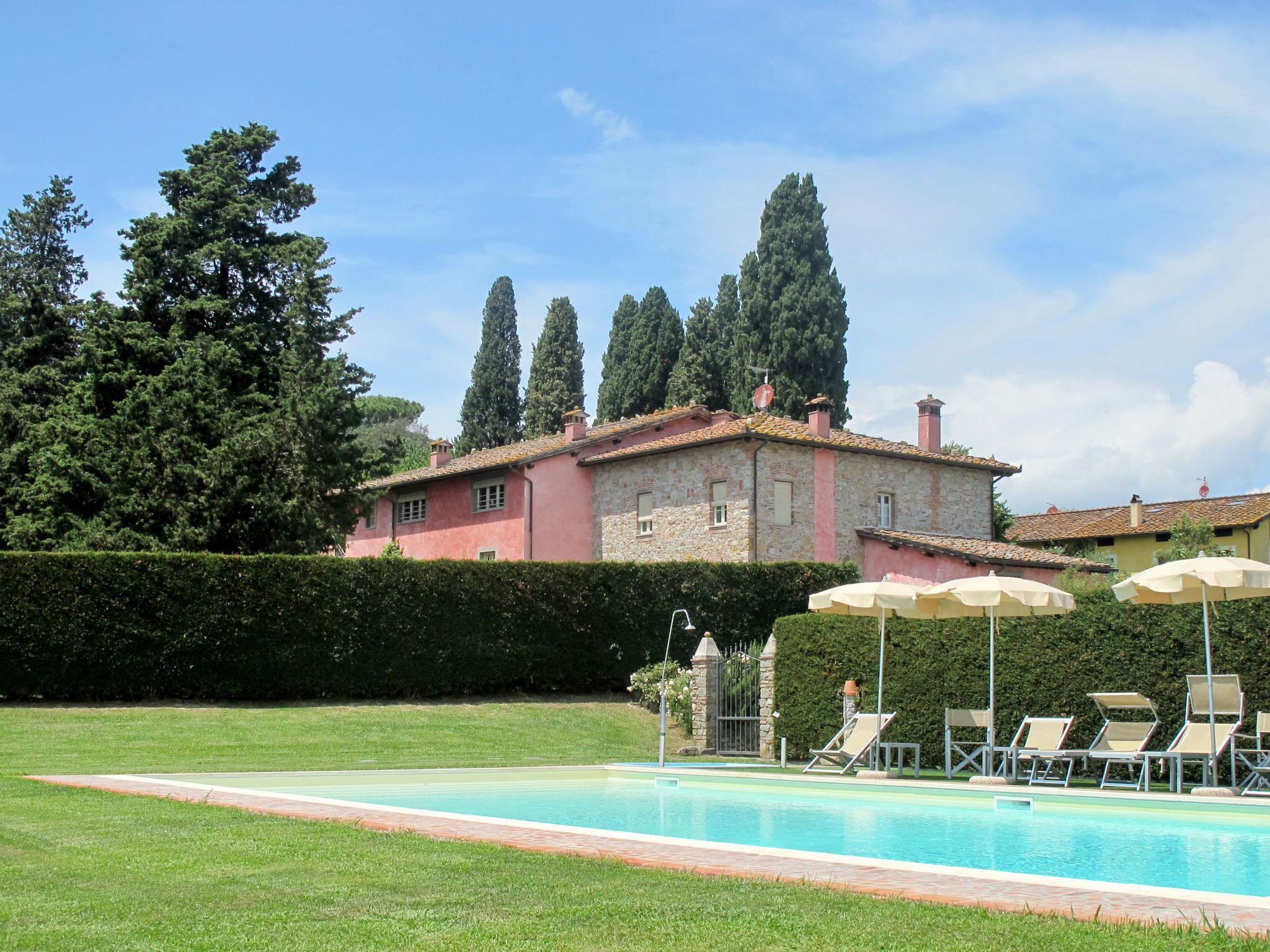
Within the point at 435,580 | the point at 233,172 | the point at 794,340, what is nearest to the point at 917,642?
the point at 435,580

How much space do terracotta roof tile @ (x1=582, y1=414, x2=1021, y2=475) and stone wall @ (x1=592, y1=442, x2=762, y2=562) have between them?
1.26 feet

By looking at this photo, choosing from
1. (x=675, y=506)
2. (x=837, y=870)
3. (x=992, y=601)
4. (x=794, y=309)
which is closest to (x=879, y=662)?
(x=992, y=601)

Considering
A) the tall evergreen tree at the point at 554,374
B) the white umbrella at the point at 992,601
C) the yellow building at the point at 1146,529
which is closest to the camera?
the white umbrella at the point at 992,601

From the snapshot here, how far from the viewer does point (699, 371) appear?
58.6m

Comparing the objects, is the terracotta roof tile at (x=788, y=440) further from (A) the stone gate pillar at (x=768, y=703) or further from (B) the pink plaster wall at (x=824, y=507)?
(A) the stone gate pillar at (x=768, y=703)

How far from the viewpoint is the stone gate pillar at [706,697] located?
69.7ft

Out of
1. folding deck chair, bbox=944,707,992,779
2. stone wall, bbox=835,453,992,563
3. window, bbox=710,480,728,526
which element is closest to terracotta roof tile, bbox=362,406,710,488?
window, bbox=710,480,728,526

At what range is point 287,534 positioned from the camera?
94.6 feet

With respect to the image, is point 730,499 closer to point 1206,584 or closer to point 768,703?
point 768,703

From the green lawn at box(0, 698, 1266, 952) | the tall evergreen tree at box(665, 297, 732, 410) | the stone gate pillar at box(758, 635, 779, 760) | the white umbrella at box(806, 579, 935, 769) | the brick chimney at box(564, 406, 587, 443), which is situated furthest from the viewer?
the tall evergreen tree at box(665, 297, 732, 410)

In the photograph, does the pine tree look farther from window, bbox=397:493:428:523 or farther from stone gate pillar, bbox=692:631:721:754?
stone gate pillar, bbox=692:631:721:754

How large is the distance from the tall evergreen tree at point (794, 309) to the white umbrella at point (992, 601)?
3248 cm

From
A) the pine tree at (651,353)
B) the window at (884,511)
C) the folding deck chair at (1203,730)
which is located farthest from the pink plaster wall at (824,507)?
the pine tree at (651,353)

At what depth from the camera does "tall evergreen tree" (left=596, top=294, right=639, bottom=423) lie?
63.6 metres
